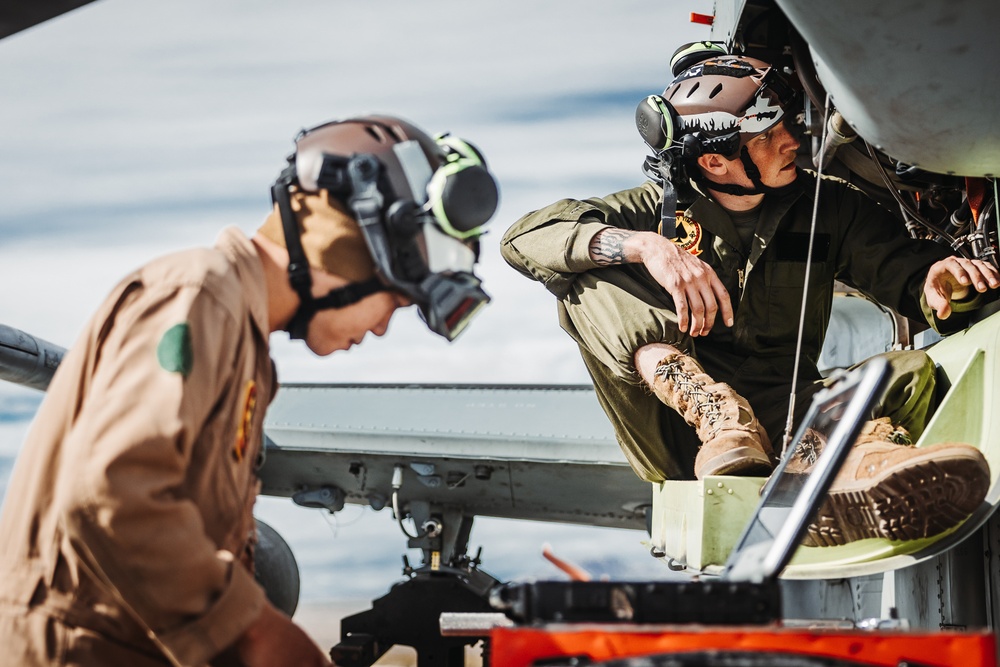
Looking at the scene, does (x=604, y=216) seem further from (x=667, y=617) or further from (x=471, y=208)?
(x=667, y=617)

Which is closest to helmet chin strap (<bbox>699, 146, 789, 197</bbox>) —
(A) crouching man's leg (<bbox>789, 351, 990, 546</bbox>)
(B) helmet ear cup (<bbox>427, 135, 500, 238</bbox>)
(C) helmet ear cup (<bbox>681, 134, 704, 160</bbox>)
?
(C) helmet ear cup (<bbox>681, 134, 704, 160</bbox>)

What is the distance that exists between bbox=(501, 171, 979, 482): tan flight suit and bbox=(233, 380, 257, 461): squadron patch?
212 centimetres

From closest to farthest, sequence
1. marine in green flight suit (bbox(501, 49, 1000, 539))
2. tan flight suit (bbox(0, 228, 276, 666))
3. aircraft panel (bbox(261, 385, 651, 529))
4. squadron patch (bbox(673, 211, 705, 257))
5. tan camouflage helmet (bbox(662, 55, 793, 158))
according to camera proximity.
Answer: tan flight suit (bbox(0, 228, 276, 666)) < marine in green flight suit (bbox(501, 49, 1000, 539)) < tan camouflage helmet (bbox(662, 55, 793, 158)) < squadron patch (bbox(673, 211, 705, 257)) < aircraft panel (bbox(261, 385, 651, 529))

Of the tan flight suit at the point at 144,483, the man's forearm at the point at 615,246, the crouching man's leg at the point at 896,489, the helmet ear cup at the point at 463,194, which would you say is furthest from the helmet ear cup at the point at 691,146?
the tan flight suit at the point at 144,483

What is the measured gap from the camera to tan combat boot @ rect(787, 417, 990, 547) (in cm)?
327

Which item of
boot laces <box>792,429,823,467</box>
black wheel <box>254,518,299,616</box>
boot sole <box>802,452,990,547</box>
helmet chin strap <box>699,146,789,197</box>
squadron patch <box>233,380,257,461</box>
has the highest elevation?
helmet chin strap <box>699,146,789,197</box>

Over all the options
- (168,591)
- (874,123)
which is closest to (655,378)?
(874,123)

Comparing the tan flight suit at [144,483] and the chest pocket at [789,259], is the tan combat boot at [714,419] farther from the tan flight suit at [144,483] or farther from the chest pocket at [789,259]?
the tan flight suit at [144,483]

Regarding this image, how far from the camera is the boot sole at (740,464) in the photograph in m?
3.60

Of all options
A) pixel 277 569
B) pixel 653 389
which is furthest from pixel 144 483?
pixel 277 569

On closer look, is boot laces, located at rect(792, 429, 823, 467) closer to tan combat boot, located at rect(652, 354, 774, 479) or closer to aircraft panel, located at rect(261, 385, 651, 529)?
tan combat boot, located at rect(652, 354, 774, 479)

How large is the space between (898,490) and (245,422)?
2.06 metres

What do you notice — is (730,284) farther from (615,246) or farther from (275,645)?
(275,645)

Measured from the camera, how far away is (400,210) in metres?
2.24
